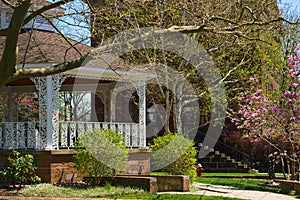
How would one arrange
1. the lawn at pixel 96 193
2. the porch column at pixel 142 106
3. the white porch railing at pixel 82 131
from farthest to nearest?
the porch column at pixel 142 106 → the white porch railing at pixel 82 131 → the lawn at pixel 96 193

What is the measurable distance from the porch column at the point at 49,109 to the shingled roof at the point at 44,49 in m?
0.60

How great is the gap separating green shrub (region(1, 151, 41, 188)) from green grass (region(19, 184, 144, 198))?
425 millimetres

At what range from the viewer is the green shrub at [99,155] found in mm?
16766

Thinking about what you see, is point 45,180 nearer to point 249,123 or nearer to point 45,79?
point 45,79

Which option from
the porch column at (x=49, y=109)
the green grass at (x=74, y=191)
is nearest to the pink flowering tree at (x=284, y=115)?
the green grass at (x=74, y=191)

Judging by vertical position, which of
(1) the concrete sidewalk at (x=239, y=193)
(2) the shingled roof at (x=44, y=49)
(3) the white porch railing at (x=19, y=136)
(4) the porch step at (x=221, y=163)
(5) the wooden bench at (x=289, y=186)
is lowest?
(1) the concrete sidewalk at (x=239, y=193)

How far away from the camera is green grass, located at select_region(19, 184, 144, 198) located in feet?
50.5

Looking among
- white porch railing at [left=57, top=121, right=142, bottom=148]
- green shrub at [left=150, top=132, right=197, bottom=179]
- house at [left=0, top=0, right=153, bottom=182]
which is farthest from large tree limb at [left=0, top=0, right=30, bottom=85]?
green shrub at [left=150, top=132, right=197, bottom=179]

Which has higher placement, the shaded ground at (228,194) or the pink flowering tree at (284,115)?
Result: the pink flowering tree at (284,115)

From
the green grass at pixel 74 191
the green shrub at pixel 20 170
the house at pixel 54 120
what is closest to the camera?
the green grass at pixel 74 191

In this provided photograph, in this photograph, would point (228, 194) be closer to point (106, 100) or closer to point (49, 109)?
point (49, 109)

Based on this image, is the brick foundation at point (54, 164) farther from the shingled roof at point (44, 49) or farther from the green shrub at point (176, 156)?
the shingled roof at point (44, 49)

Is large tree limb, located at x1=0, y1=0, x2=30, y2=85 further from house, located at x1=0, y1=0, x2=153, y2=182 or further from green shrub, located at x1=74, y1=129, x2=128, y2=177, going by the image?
green shrub, located at x1=74, y1=129, x2=128, y2=177

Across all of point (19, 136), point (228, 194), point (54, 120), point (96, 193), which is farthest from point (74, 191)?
point (228, 194)
